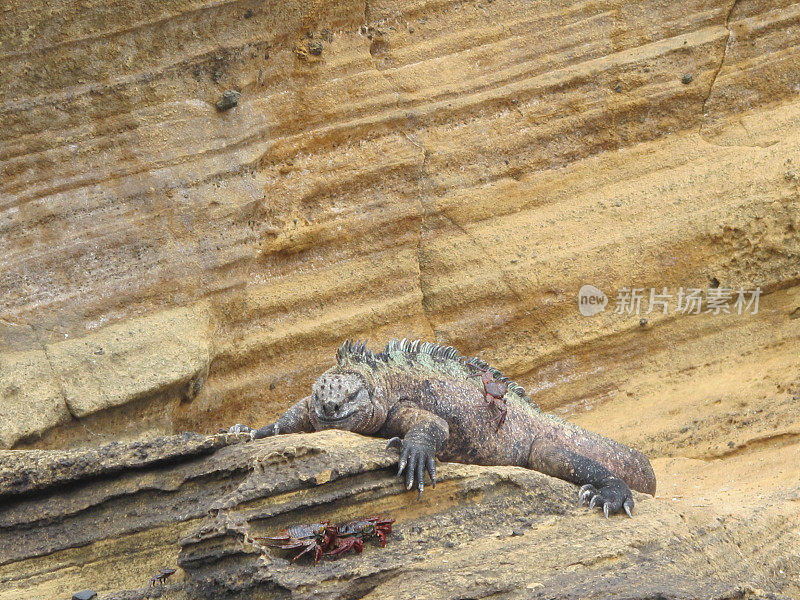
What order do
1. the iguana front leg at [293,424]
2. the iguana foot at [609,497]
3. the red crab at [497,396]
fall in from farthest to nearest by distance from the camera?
1. the red crab at [497,396]
2. the iguana front leg at [293,424]
3. the iguana foot at [609,497]

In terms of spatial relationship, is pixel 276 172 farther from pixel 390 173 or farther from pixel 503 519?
pixel 503 519

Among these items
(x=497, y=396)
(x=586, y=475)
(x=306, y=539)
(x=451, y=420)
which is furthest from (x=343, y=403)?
(x=586, y=475)

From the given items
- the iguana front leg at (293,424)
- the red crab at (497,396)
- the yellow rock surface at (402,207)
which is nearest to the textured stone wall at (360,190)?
the yellow rock surface at (402,207)

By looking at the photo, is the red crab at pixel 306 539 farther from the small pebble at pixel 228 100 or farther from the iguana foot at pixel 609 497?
the small pebble at pixel 228 100

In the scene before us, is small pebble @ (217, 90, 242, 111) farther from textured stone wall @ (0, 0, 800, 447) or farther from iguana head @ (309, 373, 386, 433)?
iguana head @ (309, 373, 386, 433)

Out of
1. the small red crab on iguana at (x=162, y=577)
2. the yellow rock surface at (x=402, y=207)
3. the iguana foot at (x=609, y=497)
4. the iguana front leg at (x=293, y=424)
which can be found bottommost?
the small red crab on iguana at (x=162, y=577)

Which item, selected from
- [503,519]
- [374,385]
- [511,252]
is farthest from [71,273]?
[503,519]
